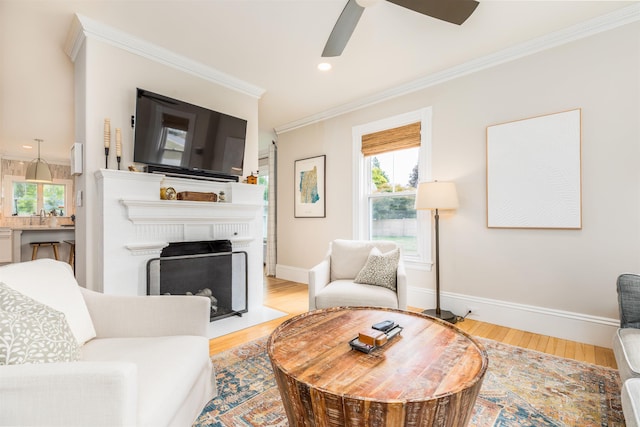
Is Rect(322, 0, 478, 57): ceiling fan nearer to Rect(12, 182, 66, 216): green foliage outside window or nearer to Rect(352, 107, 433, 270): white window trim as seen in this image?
Rect(352, 107, 433, 270): white window trim

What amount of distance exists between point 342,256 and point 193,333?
5.67 ft

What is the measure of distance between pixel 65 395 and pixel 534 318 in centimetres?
328

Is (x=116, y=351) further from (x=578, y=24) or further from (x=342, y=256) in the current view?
(x=578, y=24)

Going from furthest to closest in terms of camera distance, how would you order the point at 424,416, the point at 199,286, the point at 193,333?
the point at 199,286 < the point at 193,333 < the point at 424,416

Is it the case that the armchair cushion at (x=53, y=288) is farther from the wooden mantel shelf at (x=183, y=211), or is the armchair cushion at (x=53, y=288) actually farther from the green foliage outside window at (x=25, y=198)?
the green foliage outside window at (x=25, y=198)

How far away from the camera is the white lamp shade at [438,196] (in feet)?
9.43

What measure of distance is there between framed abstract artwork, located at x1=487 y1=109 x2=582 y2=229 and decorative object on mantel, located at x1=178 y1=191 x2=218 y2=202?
2738 mm

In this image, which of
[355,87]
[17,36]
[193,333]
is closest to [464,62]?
[355,87]

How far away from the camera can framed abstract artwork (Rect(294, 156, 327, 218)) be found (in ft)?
14.5

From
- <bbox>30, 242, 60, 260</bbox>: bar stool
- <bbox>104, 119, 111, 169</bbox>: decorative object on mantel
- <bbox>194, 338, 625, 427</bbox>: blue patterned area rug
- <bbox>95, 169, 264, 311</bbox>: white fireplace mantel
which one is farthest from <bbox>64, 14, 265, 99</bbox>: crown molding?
<bbox>30, 242, 60, 260</bbox>: bar stool

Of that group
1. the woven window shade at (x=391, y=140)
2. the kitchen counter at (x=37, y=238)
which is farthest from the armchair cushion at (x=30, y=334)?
the kitchen counter at (x=37, y=238)

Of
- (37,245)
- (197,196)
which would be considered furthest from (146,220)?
(37,245)

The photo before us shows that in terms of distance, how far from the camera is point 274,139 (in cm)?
539

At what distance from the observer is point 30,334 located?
3.25 feet
